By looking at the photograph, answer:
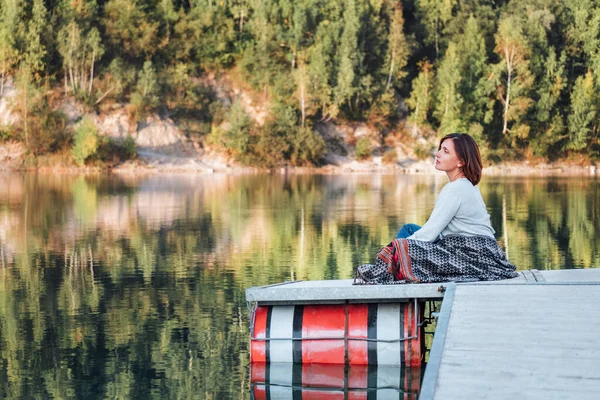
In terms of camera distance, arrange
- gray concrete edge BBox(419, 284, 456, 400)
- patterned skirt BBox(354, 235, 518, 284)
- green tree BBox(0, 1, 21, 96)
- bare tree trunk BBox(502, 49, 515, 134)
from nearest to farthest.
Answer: gray concrete edge BBox(419, 284, 456, 400) < patterned skirt BBox(354, 235, 518, 284) < green tree BBox(0, 1, 21, 96) < bare tree trunk BBox(502, 49, 515, 134)

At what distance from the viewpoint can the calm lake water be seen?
7391 mm

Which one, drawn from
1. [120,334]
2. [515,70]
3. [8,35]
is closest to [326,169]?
[515,70]

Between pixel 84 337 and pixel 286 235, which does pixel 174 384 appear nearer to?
pixel 84 337

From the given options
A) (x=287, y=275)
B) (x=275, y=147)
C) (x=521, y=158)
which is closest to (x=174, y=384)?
(x=287, y=275)

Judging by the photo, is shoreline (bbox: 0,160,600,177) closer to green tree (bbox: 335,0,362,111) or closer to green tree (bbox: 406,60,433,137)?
green tree (bbox: 406,60,433,137)

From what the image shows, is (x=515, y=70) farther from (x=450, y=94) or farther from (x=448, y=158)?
(x=448, y=158)

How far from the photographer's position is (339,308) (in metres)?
7.48

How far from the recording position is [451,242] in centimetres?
784

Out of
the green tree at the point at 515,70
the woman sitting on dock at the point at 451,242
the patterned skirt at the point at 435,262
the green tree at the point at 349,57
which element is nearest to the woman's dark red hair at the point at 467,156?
the woman sitting on dock at the point at 451,242

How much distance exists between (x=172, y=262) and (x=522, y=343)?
8.61 metres

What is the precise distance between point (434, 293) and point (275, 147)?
4526 cm

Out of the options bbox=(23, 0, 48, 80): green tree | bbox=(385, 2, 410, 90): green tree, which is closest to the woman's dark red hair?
bbox=(23, 0, 48, 80): green tree

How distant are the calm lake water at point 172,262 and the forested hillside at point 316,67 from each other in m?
22.1

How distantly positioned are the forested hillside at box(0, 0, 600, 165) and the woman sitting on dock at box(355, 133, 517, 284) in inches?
1701
